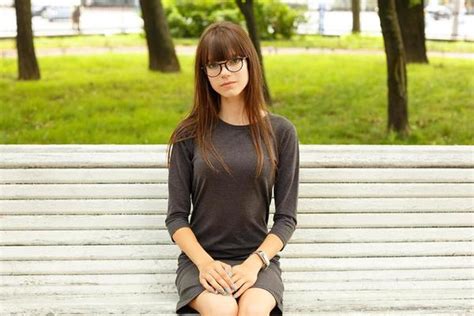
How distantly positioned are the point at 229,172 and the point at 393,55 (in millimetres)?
4672

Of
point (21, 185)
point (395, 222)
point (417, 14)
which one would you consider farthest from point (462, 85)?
point (21, 185)

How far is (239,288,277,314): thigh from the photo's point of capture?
10.1 ft

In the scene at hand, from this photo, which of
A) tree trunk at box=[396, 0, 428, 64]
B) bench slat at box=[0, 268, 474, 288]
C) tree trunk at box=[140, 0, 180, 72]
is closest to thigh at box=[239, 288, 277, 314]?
bench slat at box=[0, 268, 474, 288]

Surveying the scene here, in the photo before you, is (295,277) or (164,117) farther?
(164,117)

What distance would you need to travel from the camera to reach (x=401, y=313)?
3377 millimetres

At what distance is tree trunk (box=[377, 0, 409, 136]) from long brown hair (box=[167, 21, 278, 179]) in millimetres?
4437

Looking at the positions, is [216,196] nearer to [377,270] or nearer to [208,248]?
[208,248]

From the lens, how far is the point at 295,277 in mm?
3842

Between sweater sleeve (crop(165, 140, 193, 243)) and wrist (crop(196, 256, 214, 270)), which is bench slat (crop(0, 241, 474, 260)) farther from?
wrist (crop(196, 256, 214, 270))

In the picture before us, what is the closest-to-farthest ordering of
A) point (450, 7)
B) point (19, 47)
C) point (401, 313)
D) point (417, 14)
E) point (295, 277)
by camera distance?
1. point (401, 313)
2. point (295, 277)
3. point (19, 47)
4. point (417, 14)
5. point (450, 7)

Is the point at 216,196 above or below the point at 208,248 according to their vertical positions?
above

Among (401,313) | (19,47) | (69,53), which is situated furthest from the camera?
(69,53)

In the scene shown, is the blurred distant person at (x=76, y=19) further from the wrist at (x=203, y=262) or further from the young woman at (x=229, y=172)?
the wrist at (x=203, y=262)

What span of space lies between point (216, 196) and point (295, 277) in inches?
27.1
